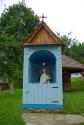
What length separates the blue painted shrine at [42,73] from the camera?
12.7 m

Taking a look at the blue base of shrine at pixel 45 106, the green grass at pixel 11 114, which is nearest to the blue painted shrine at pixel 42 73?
the blue base of shrine at pixel 45 106

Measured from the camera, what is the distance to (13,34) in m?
24.6

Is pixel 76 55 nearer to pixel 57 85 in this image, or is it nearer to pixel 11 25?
pixel 11 25

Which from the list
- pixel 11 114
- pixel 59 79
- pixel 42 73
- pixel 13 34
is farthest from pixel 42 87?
pixel 13 34

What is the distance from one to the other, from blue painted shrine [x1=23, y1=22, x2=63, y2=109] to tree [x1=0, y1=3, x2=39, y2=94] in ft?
22.7

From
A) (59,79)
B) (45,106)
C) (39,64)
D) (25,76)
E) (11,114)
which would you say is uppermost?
(39,64)

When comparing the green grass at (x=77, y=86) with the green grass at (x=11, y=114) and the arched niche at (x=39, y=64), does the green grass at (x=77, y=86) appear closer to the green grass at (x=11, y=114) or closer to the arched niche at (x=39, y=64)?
the arched niche at (x=39, y=64)

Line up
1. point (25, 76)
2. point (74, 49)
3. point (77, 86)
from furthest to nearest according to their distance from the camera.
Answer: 1. point (74, 49)
2. point (77, 86)
3. point (25, 76)

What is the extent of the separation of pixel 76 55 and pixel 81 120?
101 feet

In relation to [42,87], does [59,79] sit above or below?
above

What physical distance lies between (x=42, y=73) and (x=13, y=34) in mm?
11051

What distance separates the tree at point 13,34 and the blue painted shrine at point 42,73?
22.7 feet

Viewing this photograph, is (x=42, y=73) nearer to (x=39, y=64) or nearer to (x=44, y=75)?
(x=44, y=75)

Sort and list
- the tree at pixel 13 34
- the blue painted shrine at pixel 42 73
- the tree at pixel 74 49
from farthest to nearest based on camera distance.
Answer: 1. the tree at pixel 74 49
2. the tree at pixel 13 34
3. the blue painted shrine at pixel 42 73
